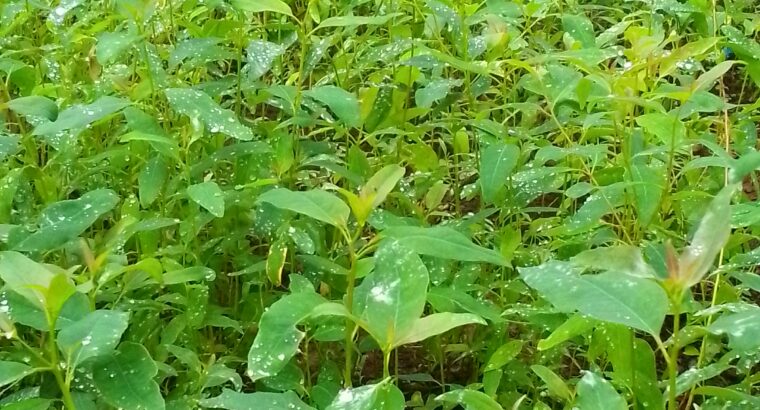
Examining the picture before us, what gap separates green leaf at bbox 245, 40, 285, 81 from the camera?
125cm

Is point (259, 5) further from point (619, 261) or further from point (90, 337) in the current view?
point (619, 261)

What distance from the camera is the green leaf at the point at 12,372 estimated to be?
0.77 m

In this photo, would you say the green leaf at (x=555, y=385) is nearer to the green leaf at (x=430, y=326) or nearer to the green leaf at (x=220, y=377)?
the green leaf at (x=430, y=326)

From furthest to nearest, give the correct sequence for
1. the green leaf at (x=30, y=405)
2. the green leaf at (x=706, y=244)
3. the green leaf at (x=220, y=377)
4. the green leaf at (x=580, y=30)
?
the green leaf at (x=580, y=30)
the green leaf at (x=220, y=377)
the green leaf at (x=30, y=405)
the green leaf at (x=706, y=244)

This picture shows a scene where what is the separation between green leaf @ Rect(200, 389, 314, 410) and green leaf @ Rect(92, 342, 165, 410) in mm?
73

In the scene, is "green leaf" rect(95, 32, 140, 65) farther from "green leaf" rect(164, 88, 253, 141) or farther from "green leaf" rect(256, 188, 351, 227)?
"green leaf" rect(256, 188, 351, 227)

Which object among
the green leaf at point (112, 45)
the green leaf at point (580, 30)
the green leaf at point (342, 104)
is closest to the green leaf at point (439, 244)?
the green leaf at point (342, 104)

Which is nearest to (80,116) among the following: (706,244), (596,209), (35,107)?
(35,107)

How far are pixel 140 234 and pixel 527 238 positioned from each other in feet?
1.89

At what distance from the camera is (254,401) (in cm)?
78

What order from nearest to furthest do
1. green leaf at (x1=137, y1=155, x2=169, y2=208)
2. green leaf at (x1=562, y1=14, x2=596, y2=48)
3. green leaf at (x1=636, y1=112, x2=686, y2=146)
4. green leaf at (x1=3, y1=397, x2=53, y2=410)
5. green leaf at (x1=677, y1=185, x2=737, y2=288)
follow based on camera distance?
green leaf at (x1=677, y1=185, x2=737, y2=288), green leaf at (x1=3, y1=397, x2=53, y2=410), green leaf at (x1=636, y1=112, x2=686, y2=146), green leaf at (x1=137, y1=155, x2=169, y2=208), green leaf at (x1=562, y1=14, x2=596, y2=48)

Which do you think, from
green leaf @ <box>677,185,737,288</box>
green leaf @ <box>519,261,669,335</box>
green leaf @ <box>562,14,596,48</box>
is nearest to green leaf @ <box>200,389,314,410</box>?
green leaf @ <box>519,261,669,335</box>

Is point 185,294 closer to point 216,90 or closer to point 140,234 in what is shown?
point 140,234

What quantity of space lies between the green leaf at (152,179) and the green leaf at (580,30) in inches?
27.9
